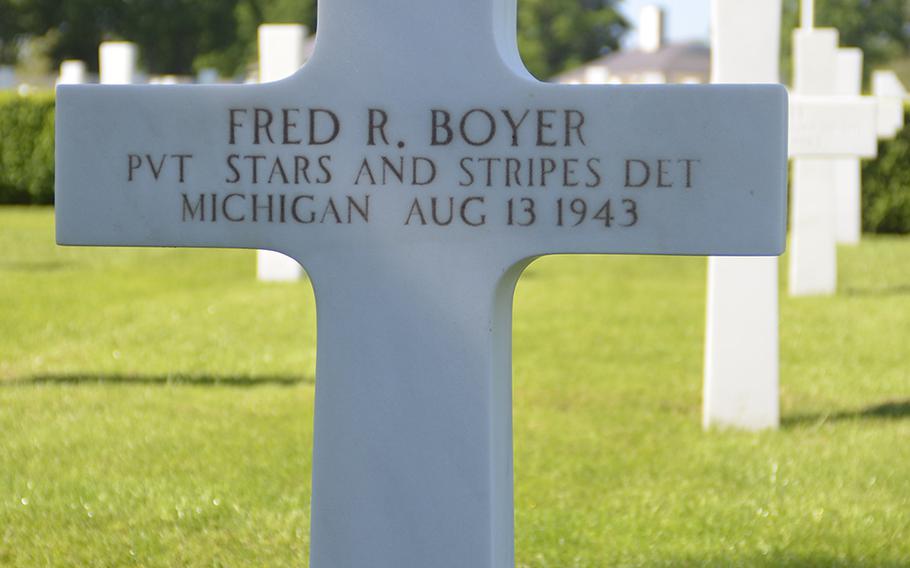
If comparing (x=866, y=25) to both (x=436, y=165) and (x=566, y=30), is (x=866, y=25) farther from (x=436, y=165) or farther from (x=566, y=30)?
(x=436, y=165)

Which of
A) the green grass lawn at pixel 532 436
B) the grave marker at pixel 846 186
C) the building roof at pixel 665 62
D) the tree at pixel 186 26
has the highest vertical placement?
the tree at pixel 186 26

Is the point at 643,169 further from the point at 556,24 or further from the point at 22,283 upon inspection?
the point at 556,24

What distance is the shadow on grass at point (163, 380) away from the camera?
21.3ft

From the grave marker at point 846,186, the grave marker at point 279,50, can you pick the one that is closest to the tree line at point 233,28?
the grave marker at point 846,186

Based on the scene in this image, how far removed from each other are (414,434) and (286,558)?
1334 millimetres

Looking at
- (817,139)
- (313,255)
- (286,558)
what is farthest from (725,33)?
(817,139)

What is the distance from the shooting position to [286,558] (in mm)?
3809

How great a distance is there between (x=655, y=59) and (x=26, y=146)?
23.7 metres

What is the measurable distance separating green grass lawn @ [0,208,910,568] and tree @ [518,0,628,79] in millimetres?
44377

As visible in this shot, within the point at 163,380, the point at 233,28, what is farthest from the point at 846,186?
the point at 233,28

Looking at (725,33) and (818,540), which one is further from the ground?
(725,33)

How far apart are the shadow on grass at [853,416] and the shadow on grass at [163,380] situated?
2350 mm

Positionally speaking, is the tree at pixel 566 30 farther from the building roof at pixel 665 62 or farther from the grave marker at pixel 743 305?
the grave marker at pixel 743 305

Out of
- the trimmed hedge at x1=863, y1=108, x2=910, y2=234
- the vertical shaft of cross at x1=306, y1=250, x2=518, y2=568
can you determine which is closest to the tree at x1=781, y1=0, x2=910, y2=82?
the trimmed hedge at x1=863, y1=108, x2=910, y2=234
